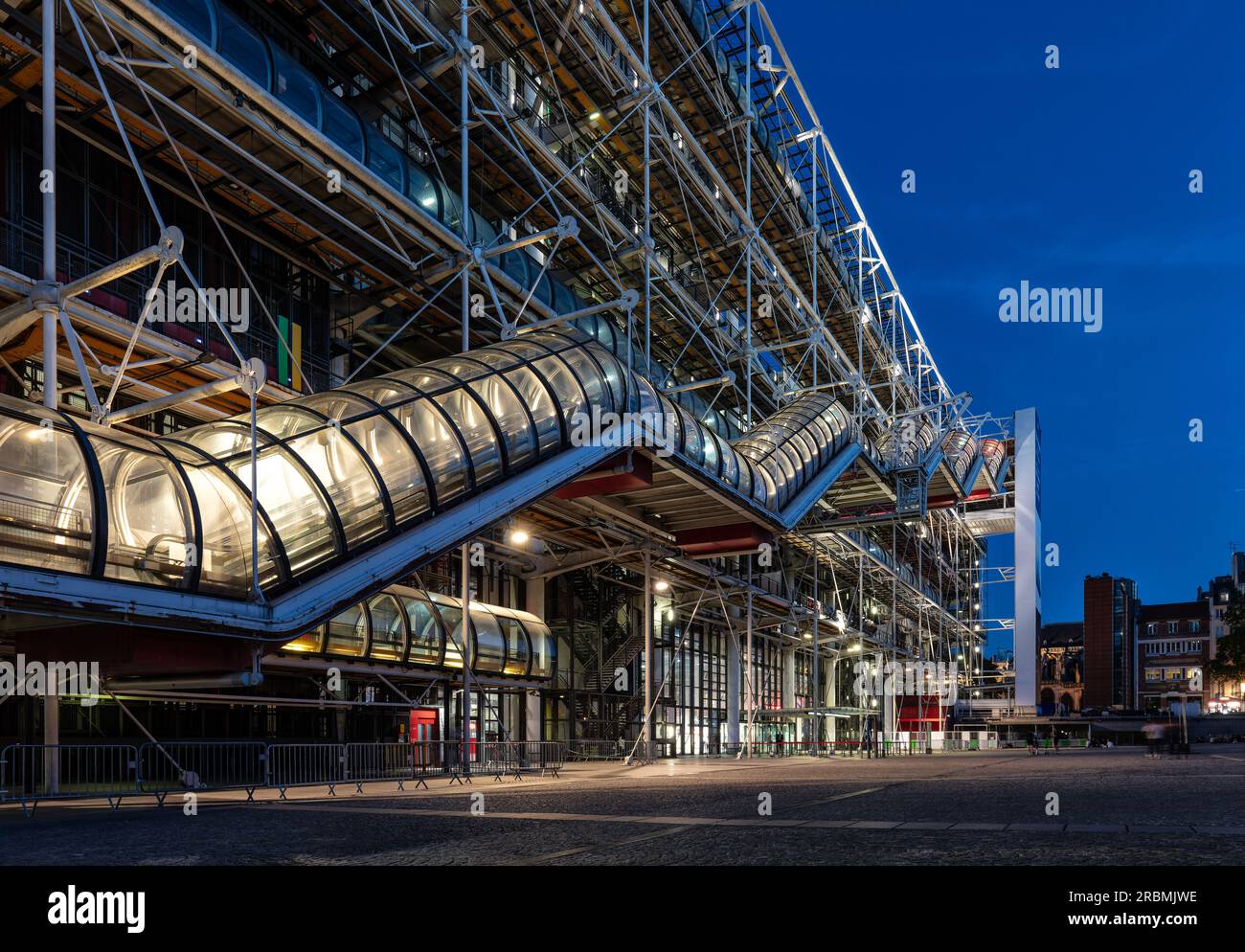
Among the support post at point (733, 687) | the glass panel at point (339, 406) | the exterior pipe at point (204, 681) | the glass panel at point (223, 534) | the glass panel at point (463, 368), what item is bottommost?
the support post at point (733, 687)

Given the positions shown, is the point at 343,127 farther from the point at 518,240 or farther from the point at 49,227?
the point at 49,227

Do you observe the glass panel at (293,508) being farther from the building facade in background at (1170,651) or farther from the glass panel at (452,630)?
the building facade in background at (1170,651)

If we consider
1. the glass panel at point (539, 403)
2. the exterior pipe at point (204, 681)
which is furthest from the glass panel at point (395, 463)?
the glass panel at point (539, 403)

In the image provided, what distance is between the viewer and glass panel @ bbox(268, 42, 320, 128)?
16.8 m

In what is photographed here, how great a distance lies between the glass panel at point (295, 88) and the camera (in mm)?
16812

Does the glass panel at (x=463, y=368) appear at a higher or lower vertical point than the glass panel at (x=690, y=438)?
higher

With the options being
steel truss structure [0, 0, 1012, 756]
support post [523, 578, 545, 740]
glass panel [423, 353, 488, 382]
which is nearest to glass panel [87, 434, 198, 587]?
steel truss structure [0, 0, 1012, 756]

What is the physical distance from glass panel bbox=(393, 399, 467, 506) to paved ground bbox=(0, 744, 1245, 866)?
404 cm

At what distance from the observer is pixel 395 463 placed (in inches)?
543

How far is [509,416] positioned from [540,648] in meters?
13.4

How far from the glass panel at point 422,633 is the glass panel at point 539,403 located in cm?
774

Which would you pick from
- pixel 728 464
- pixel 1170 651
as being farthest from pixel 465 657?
pixel 1170 651

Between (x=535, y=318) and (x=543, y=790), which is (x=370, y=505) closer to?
(x=543, y=790)
